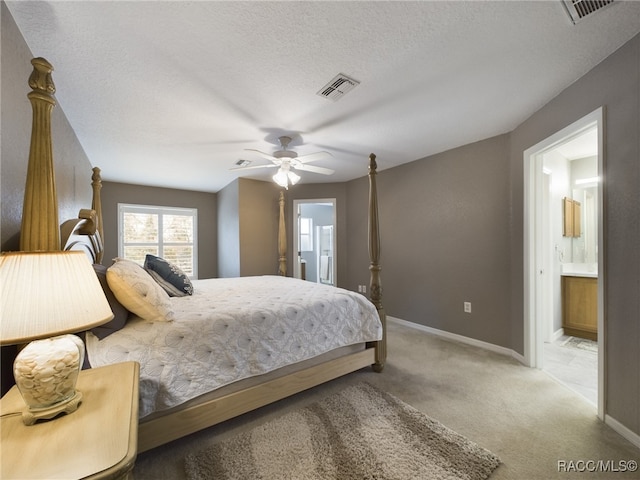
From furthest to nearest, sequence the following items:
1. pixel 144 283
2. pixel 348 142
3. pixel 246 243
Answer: pixel 246 243 → pixel 348 142 → pixel 144 283

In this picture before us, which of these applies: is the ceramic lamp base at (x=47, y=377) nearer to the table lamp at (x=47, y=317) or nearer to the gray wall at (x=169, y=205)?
the table lamp at (x=47, y=317)

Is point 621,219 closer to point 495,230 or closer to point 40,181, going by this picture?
point 495,230

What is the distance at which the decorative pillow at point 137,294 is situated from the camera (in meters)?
1.49

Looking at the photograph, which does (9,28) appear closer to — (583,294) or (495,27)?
(495,27)

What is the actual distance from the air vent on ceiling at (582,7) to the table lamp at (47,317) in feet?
7.97

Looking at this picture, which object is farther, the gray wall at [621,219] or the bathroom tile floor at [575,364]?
the bathroom tile floor at [575,364]

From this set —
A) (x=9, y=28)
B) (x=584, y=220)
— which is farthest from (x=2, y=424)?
(x=584, y=220)

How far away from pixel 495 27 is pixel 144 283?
98.2 inches

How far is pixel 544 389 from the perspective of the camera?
2.13 m

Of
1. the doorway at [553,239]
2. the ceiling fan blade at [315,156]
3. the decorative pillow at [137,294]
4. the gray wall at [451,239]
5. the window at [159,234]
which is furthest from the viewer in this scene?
the window at [159,234]

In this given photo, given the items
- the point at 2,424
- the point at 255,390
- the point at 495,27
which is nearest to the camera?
the point at 2,424

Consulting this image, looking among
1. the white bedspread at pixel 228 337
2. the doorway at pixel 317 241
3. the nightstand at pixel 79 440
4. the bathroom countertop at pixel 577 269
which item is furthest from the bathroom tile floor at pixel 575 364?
the doorway at pixel 317 241

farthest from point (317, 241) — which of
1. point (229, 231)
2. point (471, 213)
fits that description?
point (471, 213)

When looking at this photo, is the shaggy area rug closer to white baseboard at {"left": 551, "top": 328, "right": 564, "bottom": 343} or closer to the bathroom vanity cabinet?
white baseboard at {"left": 551, "top": 328, "right": 564, "bottom": 343}
